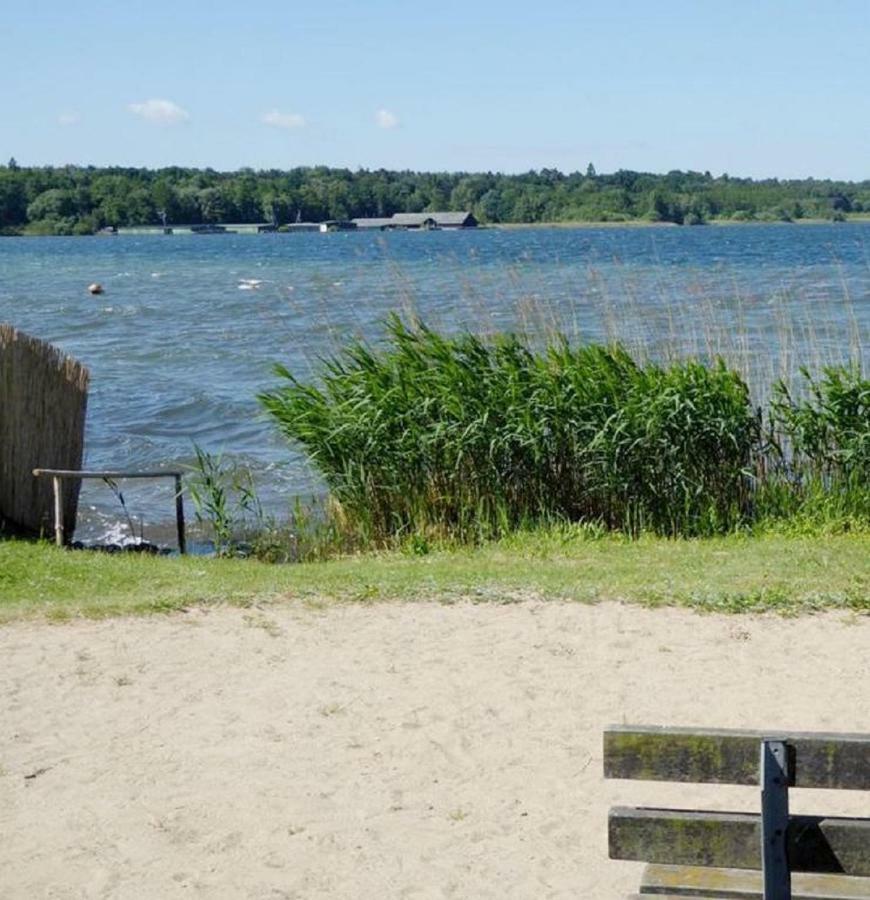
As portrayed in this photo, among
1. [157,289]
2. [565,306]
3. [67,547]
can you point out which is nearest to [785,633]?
[67,547]

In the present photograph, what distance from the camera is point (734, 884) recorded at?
375 centimetres

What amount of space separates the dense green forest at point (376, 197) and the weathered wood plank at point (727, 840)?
8370 centimetres

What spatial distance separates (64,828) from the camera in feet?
19.9

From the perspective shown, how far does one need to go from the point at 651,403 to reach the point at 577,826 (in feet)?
21.0

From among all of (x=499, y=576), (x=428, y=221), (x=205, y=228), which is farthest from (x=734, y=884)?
(x=205, y=228)

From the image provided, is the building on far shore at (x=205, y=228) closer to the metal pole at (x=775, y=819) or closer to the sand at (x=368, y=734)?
the sand at (x=368, y=734)

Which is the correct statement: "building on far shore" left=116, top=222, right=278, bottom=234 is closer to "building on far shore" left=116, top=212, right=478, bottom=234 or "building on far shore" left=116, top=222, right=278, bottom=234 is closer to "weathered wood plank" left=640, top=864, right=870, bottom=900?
"building on far shore" left=116, top=212, right=478, bottom=234

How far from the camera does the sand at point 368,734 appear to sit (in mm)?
5703

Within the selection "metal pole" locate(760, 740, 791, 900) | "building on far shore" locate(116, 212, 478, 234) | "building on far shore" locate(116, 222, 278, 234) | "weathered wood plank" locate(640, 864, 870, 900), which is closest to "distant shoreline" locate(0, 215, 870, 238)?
"building on far shore" locate(116, 222, 278, 234)

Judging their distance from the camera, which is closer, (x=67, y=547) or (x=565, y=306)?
(x=67, y=547)

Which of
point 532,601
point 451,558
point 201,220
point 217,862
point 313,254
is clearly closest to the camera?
point 217,862

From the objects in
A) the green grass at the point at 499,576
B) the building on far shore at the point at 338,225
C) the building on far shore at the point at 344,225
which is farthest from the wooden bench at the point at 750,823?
the building on far shore at the point at 338,225

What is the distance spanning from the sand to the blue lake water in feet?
16.5

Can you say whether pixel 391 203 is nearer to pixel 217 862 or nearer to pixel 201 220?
pixel 201 220
